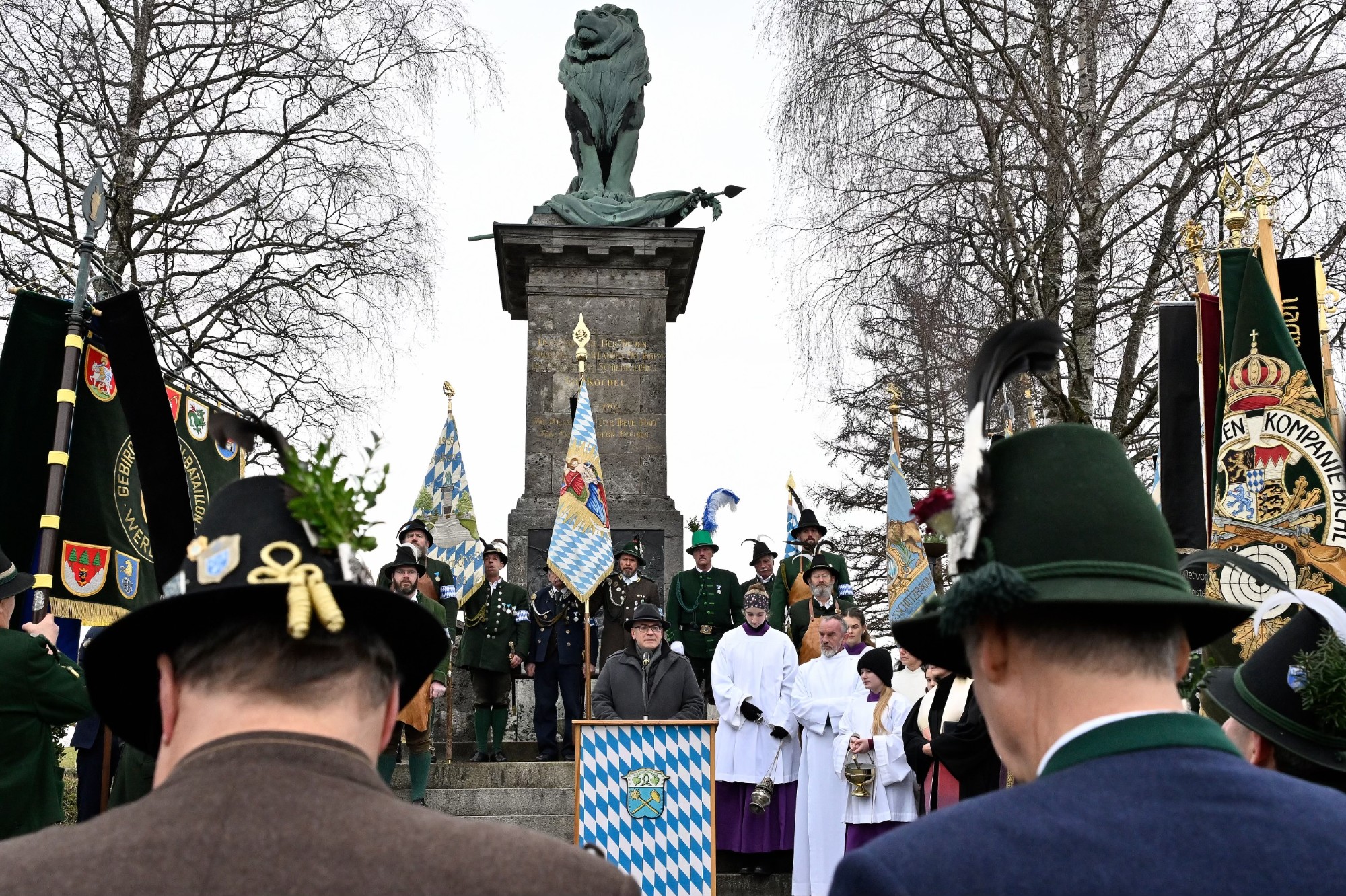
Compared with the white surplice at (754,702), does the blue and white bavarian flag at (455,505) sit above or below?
above

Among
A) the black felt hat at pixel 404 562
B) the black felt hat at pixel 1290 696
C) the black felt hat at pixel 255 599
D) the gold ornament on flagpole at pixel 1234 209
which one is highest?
the gold ornament on flagpole at pixel 1234 209

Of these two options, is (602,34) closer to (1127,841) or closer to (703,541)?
(703,541)

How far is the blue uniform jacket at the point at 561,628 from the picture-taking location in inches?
523

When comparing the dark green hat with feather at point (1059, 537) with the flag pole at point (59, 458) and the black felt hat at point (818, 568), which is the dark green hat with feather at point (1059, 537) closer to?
the flag pole at point (59, 458)

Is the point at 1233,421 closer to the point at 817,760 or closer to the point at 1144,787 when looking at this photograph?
the point at 817,760

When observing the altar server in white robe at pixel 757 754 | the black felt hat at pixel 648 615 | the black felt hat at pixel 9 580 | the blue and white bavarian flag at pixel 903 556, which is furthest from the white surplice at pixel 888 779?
the black felt hat at pixel 9 580

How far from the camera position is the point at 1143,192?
1595cm

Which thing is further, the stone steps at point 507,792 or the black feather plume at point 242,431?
the stone steps at point 507,792

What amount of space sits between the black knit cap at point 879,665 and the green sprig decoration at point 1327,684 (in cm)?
669

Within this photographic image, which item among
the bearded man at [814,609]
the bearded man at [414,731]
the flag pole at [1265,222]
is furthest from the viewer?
the bearded man at [814,609]

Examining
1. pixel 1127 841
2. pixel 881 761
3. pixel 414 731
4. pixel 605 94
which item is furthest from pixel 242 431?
pixel 605 94

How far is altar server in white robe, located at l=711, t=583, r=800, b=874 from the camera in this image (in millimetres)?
11141

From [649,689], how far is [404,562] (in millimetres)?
2142

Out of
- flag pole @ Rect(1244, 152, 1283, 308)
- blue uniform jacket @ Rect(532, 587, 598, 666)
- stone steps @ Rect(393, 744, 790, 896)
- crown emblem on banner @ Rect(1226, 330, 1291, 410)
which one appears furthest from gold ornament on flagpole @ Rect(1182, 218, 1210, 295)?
blue uniform jacket @ Rect(532, 587, 598, 666)
